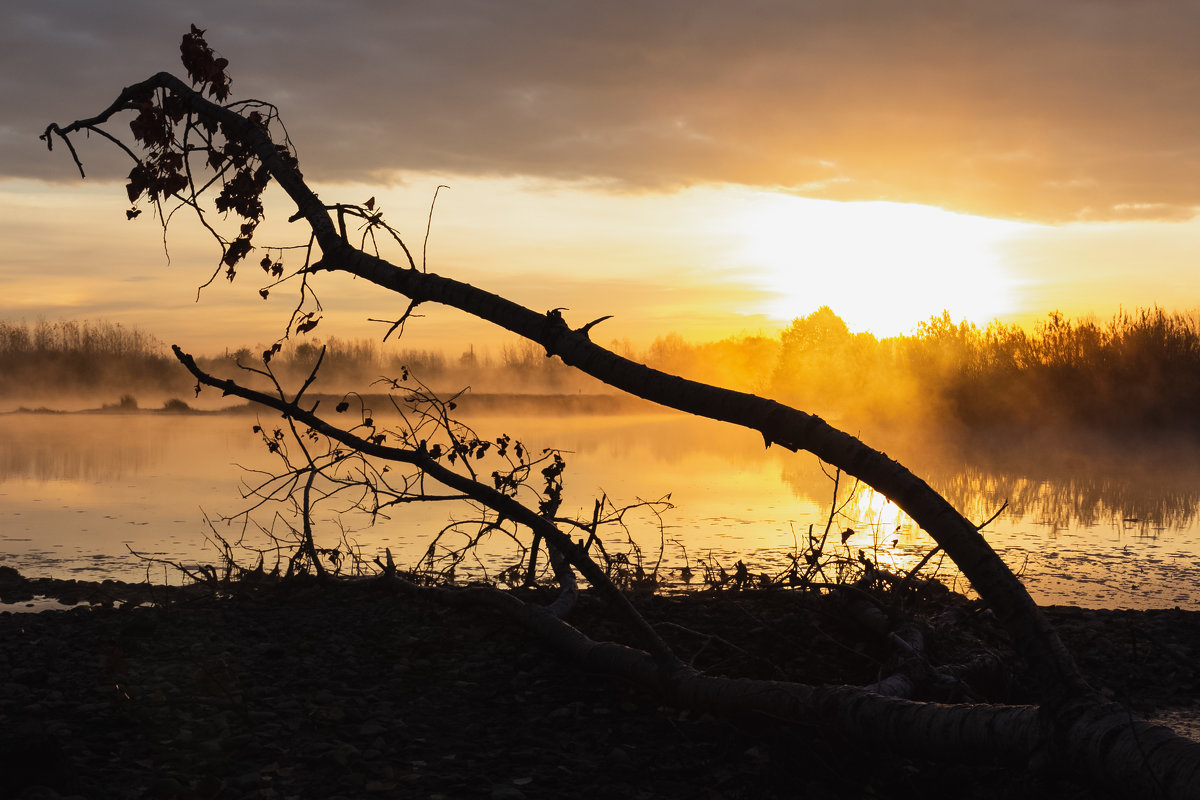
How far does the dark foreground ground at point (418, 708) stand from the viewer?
185 inches

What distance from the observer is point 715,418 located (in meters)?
4.91

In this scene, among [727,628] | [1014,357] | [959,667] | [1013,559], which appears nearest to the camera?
[959,667]

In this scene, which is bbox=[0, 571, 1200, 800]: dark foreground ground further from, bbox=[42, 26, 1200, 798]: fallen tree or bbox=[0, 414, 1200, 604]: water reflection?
bbox=[0, 414, 1200, 604]: water reflection

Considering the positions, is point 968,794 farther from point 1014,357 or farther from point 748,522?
point 1014,357

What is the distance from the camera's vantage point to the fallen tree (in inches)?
161

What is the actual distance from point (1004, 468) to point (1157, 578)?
1444cm

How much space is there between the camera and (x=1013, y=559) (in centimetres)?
1298

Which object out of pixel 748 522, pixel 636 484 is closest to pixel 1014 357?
pixel 636 484

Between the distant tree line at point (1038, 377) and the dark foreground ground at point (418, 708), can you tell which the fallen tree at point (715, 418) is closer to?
the dark foreground ground at point (418, 708)

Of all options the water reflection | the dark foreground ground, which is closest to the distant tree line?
the water reflection

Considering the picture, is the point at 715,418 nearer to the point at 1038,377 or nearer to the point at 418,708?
the point at 418,708

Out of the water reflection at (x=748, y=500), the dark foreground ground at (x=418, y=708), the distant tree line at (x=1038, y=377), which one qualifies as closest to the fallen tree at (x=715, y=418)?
the dark foreground ground at (x=418, y=708)

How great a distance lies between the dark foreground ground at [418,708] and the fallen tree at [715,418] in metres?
0.22

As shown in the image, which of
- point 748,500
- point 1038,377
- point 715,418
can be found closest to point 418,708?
point 715,418
